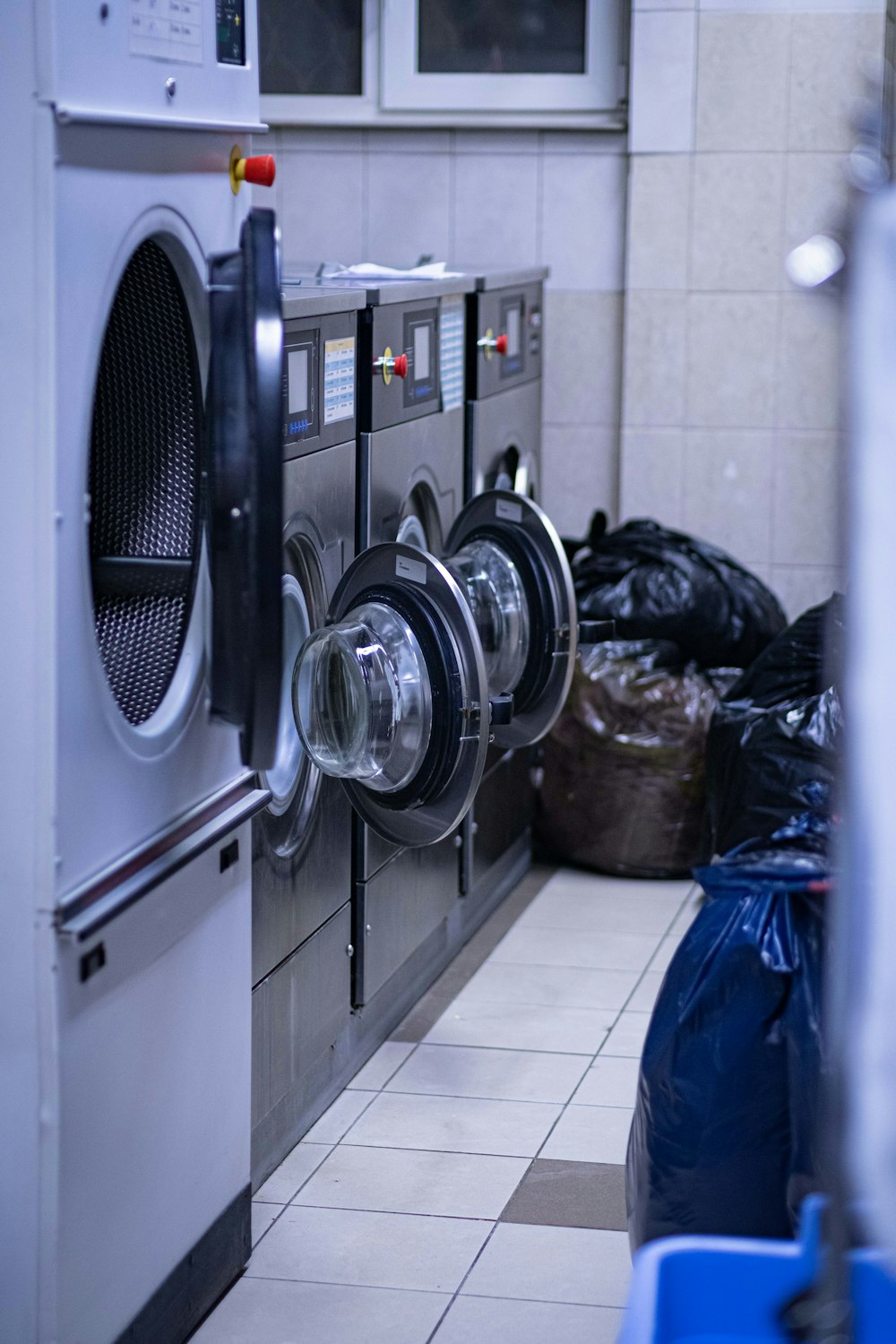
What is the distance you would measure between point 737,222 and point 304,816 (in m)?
2.31

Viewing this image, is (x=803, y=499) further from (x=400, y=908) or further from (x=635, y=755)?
(x=400, y=908)

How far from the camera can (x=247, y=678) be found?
1.70 meters

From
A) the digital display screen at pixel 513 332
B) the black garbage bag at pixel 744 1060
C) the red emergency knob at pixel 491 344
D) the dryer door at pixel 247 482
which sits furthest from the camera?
the digital display screen at pixel 513 332

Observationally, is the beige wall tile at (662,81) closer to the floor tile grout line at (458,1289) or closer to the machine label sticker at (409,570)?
the machine label sticker at (409,570)

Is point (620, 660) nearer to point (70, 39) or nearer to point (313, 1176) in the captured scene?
point (313, 1176)

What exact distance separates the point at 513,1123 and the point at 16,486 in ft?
4.95

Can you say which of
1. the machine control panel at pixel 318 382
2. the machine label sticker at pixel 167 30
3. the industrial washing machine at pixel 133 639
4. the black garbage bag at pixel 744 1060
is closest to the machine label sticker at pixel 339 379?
the machine control panel at pixel 318 382

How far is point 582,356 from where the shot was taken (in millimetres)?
4305

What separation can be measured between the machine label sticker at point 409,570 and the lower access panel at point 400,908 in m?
0.57

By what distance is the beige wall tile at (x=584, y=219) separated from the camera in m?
4.21

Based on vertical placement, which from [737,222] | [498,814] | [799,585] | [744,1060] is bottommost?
[498,814]

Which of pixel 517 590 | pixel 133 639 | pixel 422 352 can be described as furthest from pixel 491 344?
pixel 133 639

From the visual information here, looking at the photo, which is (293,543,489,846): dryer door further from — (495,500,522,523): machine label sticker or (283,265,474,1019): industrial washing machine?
(495,500,522,523): machine label sticker

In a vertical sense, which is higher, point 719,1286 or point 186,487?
point 186,487
